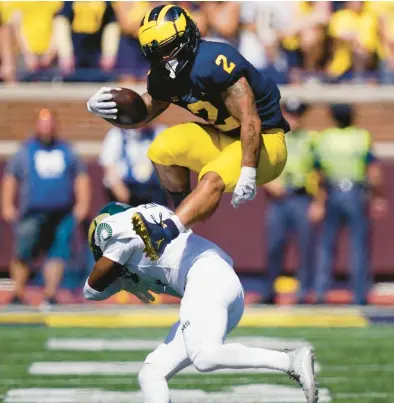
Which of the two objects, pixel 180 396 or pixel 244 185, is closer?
pixel 244 185

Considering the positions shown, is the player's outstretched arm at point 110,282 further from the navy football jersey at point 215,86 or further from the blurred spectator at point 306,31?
the blurred spectator at point 306,31

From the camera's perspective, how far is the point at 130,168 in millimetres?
10773

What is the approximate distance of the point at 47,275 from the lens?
433 inches

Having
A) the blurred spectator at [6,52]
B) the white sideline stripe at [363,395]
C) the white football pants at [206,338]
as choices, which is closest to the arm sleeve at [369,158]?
the blurred spectator at [6,52]

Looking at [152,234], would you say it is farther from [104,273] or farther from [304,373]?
[304,373]

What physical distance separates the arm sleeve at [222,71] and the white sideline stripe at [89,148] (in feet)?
21.1

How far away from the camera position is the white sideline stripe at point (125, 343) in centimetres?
897

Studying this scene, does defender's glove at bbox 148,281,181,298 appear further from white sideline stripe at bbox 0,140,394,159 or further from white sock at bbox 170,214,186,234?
white sideline stripe at bbox 0,140,394,159

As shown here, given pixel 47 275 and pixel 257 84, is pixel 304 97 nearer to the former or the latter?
pixel 47 275

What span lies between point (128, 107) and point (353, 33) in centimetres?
596

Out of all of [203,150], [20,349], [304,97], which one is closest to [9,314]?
[20,349]

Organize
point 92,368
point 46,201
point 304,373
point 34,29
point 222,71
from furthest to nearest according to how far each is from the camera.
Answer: point 34,29 < point 46,201 < point 92,368 < point 222,71 < point 304,373

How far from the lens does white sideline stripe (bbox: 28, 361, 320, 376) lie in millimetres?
8102

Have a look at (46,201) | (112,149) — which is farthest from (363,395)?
(46,201)
